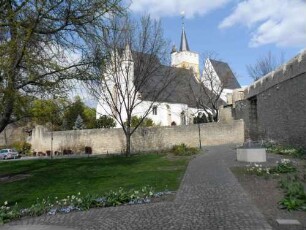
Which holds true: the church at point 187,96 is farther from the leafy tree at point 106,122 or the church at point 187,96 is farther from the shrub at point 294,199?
the shrub at point 294,199

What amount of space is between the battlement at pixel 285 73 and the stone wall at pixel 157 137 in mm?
5263

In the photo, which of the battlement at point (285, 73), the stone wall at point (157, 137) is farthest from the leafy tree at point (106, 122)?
the battlement at point (285, 73)

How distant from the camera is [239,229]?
23.6ft

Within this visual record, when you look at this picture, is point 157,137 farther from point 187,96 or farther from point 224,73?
point 224,73

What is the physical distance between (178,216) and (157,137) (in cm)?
3148

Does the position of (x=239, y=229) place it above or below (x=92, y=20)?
below

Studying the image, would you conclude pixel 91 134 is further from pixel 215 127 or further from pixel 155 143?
pixel 215 127

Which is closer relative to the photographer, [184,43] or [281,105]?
[281,105]

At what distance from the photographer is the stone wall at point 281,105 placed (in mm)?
22562

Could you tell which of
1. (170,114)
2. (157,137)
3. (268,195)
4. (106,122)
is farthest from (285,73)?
(170,114)

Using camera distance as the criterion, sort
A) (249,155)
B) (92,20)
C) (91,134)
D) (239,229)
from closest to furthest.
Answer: (239,229), (92,20), (249,155), (91,134)

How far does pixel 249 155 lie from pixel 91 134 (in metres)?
Answer: 28.0

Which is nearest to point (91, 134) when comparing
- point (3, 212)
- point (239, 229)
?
point (3, 212)

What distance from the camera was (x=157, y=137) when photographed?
39.9 metres
